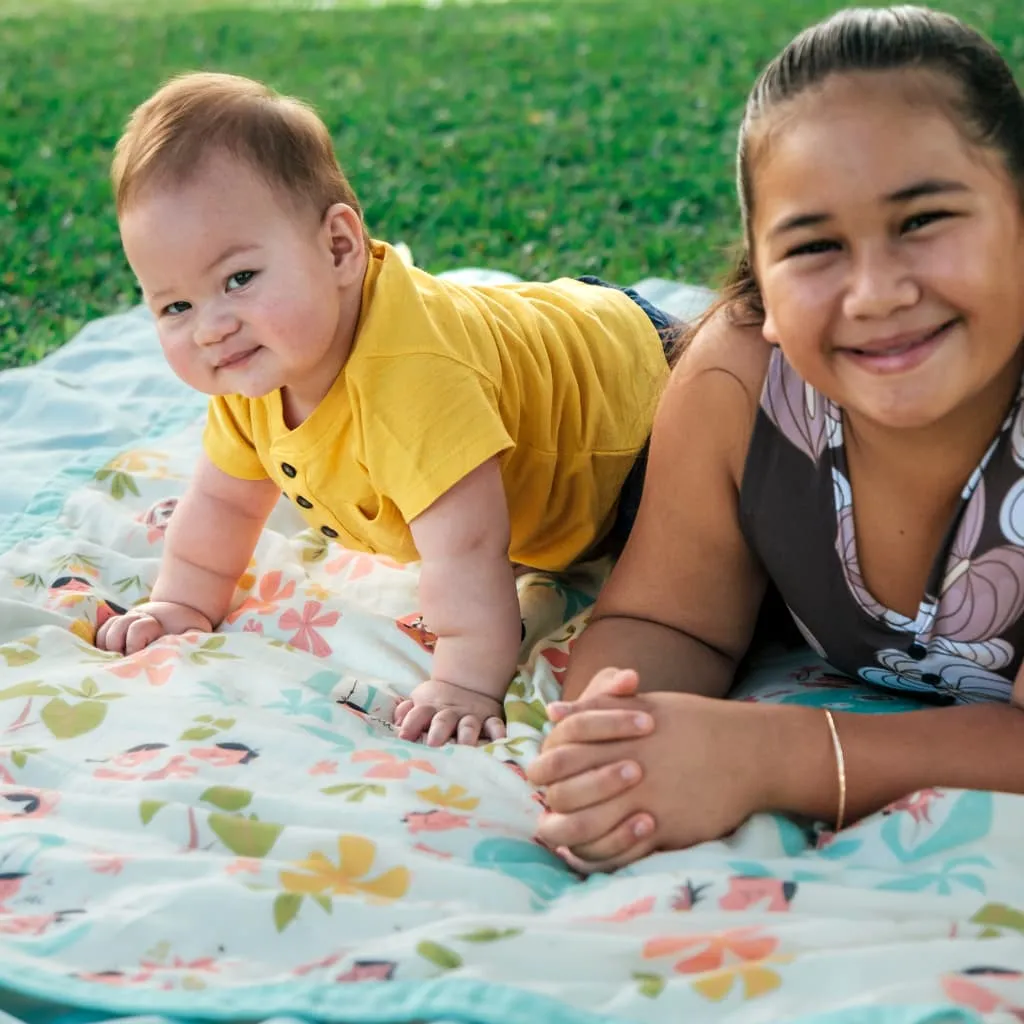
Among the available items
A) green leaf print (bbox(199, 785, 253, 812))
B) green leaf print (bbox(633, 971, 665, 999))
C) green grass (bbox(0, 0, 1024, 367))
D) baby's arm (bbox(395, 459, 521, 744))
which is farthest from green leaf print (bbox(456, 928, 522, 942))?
green grass (bbox(0, 0, 1024, 367))

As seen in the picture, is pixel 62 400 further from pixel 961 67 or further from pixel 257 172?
pixel 961 67

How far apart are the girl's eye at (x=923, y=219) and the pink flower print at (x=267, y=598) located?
4.34 feet

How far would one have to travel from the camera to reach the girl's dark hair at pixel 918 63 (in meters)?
1.66

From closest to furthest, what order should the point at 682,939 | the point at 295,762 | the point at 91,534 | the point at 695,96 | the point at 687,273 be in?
the point at 682,939, the point at 295,762, the point at 91,534, the point at 687,273, the point at 695,96

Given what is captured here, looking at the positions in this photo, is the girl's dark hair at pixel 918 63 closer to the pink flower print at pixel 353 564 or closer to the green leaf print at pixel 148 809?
the green leaf print at pixel 148 809

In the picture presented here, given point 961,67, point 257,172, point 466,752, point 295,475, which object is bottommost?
point 466,752

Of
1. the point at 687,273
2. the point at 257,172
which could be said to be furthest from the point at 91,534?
the point at 687,273

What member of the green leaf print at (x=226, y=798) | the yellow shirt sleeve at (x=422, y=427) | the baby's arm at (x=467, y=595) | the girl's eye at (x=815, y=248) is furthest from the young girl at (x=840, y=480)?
the green leaf print at (x=226, y=798)

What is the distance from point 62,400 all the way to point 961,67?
7.42ft

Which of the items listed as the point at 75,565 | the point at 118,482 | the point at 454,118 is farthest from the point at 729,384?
the point at 454,118

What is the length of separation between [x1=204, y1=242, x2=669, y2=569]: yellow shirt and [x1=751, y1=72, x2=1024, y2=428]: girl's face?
664mm

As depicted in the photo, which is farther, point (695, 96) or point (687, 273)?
point (695, 96)

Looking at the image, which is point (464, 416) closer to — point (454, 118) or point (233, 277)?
point (233, 277)

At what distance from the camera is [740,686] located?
90.0 inches
